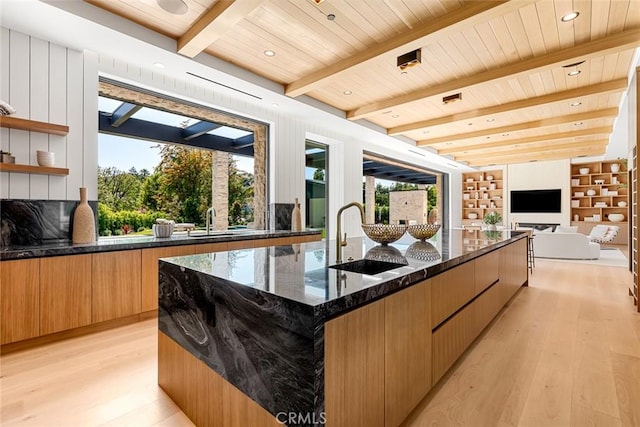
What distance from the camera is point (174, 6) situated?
2.47 meters

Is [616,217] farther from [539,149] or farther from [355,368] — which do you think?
[355,368]

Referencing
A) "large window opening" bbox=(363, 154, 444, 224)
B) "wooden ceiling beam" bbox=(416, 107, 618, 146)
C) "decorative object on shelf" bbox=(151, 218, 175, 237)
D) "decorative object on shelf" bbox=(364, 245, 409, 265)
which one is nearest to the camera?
"decorative object on shelf" bbox=(364, 245, 409, 265)

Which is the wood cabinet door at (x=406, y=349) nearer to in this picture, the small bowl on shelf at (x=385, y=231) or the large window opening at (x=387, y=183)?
the small bowl on shelf at (x=385, y=231)

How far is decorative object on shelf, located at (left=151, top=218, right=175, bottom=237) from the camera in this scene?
3430 mm

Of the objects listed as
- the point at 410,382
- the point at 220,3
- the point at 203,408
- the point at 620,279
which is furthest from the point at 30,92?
the point at 620,279

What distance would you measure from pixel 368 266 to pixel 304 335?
0.93 metres

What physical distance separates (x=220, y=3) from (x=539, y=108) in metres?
4.96

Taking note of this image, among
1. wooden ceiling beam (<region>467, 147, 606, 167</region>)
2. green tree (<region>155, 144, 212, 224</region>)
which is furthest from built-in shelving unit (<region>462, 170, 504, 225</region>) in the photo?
green tree (<region>155, 144, 212, 224</region>)

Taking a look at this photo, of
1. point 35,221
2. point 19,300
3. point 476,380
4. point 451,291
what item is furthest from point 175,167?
point 476,380

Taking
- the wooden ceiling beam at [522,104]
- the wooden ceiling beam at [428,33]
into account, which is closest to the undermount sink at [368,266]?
the wooden ceiling beam at [428,33]

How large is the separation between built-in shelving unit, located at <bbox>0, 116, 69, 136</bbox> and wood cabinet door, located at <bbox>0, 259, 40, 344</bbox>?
1.16m

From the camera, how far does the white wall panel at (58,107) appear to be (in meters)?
2.88

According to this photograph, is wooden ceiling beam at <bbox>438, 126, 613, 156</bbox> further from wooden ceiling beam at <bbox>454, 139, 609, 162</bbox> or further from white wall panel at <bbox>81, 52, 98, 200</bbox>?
white wall panel at <bbox>81, 52, 98, 200</bbox>

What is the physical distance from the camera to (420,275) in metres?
1.49
